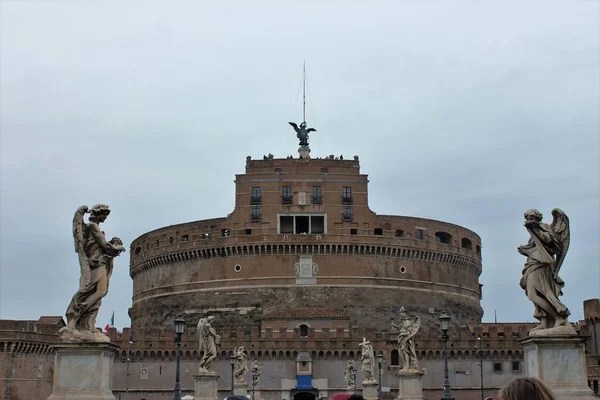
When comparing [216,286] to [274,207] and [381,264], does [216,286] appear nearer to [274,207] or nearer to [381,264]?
[274,207]

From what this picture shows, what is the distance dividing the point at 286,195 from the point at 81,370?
64.0m

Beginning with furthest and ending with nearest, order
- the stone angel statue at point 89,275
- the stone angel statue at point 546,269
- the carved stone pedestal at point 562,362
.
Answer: the stone angel statue at point 546,269 < the carved stone pedestal at point 562,362 < the stone angel statue at point 89,275

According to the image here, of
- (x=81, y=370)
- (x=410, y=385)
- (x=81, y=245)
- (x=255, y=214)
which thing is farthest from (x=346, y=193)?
(x=81, y=370)

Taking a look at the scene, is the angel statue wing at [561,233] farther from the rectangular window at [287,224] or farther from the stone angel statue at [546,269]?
the rectangular window at [287,224]

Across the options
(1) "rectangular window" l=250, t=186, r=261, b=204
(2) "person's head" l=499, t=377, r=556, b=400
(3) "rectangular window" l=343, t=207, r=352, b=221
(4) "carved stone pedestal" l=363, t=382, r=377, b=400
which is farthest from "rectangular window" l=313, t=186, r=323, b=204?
(2) "person's head" l=499, t=377, r=556, b=400

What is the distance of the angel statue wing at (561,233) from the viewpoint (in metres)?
11.4

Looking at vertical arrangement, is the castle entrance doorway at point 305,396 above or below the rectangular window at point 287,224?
below

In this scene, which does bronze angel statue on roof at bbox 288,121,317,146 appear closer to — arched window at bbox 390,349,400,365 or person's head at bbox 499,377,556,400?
arched window at bbox 390,349,400,365

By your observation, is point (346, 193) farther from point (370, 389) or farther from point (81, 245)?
point (81, 245)

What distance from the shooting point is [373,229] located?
245 feet

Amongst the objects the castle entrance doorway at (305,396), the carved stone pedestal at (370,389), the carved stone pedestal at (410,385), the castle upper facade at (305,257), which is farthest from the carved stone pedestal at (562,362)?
the castle upper facade at (305,257)

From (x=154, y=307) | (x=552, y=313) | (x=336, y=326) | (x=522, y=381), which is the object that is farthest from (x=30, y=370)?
(x=522, y=381)

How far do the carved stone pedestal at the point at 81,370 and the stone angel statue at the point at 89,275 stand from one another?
0.37 ft

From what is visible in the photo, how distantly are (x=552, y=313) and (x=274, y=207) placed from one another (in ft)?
207
